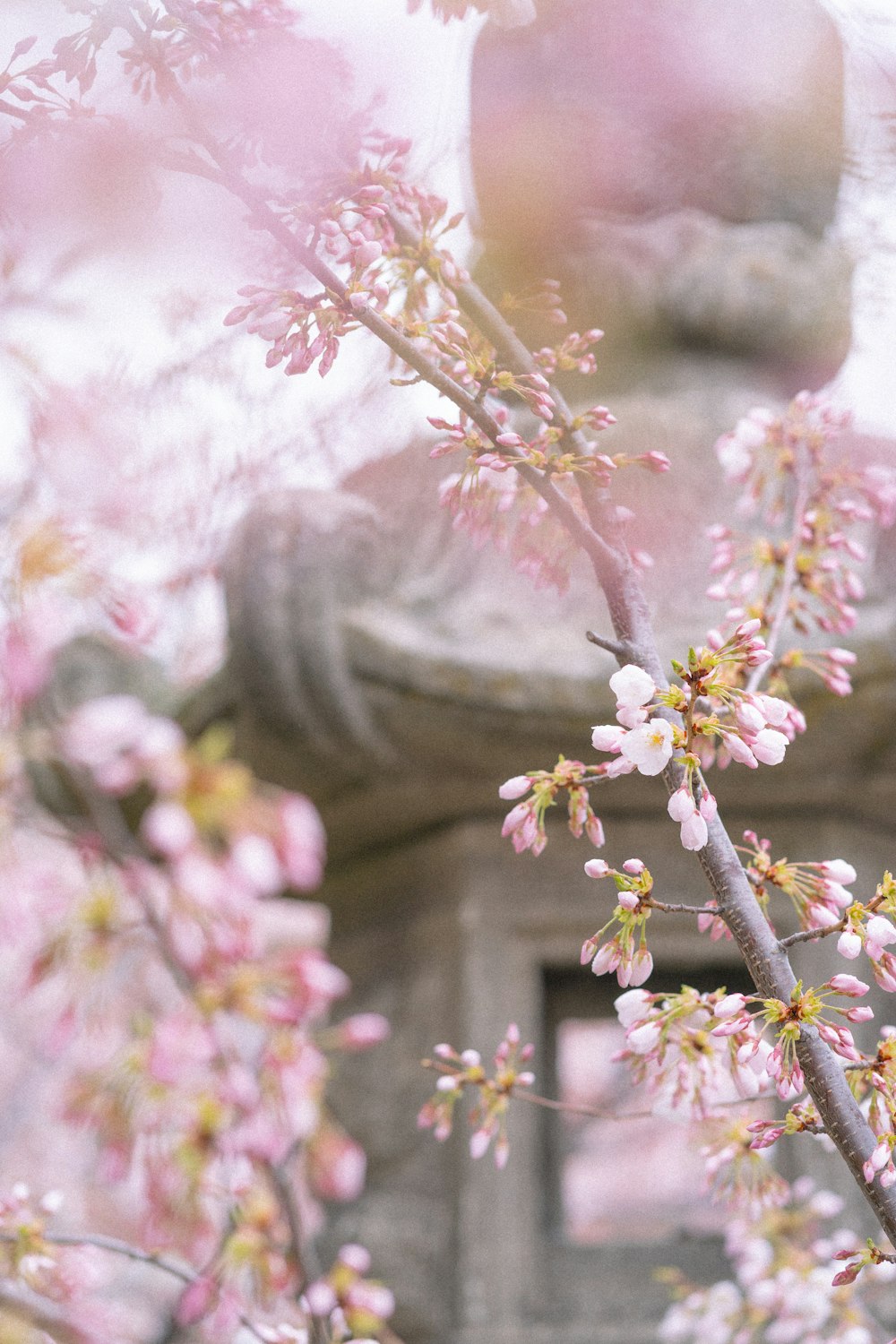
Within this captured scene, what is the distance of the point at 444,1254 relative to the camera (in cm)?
191

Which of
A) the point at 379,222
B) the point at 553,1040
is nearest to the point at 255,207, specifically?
the point at 379,222

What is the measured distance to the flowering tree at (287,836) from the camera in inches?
21.3

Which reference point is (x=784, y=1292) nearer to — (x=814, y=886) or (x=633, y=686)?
(x=814, y=886)

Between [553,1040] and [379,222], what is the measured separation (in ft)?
5.79

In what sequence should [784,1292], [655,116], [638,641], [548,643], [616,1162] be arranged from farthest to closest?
1. [616,1162]
2. [655,116]
3. [548,643]
4. [784,1292]
5. [638,641]

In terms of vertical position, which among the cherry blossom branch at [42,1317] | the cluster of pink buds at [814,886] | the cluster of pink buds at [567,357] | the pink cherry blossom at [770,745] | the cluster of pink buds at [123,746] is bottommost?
the cherry blossom branch at [42,1317]

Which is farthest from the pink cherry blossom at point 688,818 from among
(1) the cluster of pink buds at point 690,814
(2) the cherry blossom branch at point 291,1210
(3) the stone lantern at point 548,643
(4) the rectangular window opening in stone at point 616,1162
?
(4) the rectangular window opening in stone at point 616,1162

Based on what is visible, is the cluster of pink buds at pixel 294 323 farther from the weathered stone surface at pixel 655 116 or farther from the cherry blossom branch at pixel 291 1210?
the weathered stone surface at pixel 655 116

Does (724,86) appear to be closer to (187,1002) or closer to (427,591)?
(427,591)

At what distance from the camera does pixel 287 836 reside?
20.2 inches

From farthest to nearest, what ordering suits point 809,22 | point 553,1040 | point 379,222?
point 553,1040, point 809,22, point 379,222

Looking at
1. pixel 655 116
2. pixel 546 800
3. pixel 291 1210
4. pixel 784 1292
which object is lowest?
pixel 784 1292

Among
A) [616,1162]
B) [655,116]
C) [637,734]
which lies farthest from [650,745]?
[616,1162]

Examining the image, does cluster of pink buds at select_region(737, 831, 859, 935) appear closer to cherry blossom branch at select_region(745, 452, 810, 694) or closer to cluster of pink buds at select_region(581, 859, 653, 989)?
cluster of pink buds at select_region(581, 859, 653, 989)
